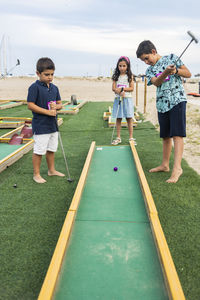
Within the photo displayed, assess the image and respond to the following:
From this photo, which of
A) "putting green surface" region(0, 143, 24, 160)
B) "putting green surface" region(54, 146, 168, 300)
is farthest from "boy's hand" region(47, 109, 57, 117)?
"putting green surface" region(0, 143, 24, 160)

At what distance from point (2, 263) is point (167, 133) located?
2536mm

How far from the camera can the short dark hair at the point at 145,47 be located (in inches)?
125

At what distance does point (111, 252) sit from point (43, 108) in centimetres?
198

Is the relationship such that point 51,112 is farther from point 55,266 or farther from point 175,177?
point 55,266

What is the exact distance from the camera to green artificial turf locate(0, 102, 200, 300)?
6.03 feet

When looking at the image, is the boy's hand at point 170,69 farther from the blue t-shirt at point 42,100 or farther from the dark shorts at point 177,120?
the blue t-shirt at point 42,100

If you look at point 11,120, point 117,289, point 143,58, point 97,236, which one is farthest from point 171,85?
point 11,120

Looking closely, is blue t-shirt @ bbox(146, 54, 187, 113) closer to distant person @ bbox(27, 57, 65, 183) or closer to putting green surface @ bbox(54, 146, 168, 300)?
putting green surface @ bbox(54, 146, 168, 300)

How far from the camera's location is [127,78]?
5.05m

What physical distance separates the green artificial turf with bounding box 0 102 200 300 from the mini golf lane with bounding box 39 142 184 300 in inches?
8.3

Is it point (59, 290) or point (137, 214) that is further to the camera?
point (137, 214)

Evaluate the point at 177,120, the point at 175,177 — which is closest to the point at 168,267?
the point at 175,177

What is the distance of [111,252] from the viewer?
6.36ft

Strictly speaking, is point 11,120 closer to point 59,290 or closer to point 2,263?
point 2,263
